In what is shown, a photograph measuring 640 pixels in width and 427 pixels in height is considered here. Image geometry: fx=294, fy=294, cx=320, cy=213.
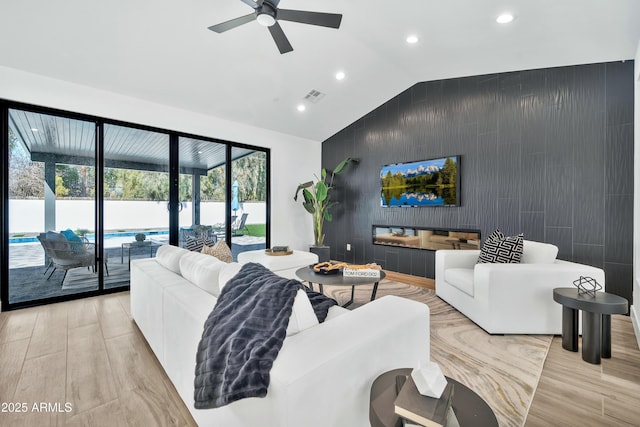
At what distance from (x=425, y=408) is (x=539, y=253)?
102 inches

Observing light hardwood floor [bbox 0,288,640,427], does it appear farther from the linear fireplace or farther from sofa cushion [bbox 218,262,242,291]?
the linear fireplace

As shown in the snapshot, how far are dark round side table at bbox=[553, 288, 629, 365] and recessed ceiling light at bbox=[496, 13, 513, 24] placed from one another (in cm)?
235

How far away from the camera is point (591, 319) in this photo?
204 cm

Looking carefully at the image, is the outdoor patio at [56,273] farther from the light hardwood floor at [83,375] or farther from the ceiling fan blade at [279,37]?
the ceiling fan blade at [279,37]

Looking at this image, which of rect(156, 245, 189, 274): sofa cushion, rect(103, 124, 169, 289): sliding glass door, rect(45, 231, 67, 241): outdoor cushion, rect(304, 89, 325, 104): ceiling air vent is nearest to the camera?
rect(156, 245, 189, 274): sofa cushion

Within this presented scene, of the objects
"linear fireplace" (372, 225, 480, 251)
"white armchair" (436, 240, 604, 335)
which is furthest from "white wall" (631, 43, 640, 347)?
"linear fireplace" (372, 225, 480, 251)

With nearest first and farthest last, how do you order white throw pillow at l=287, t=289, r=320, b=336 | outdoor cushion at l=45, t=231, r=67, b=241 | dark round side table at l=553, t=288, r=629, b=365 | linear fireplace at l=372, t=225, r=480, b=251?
white throw pillow at l=287, t=289, r=320, b=336 → dark round side table at l=553, t=288, r=629, b=365 → outdoor cushion at l=45, t=231, r=67, b=241 → linear fireplace at l=372, t=225, r=480, b=251

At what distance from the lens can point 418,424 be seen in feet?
2.69

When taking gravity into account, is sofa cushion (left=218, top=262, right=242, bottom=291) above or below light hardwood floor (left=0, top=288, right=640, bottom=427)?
above

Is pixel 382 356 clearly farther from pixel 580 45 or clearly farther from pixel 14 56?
pixel 14 56

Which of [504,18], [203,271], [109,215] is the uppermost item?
[504,18]

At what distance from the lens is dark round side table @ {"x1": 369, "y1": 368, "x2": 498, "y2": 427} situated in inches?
32.0

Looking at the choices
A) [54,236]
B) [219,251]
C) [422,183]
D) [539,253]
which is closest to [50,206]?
[54,236]

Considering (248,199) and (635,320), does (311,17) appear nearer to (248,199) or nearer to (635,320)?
(248,199)
